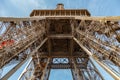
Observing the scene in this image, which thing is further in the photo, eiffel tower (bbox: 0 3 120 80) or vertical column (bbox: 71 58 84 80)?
vertical column (bbox: 71 58 84 80)

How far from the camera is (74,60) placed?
23.3m

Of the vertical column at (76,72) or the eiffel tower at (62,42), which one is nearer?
the eiffel tower at (62,42)

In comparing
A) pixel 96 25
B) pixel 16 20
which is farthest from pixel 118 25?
pixel 16 20

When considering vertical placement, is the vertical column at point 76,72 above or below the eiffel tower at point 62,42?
below

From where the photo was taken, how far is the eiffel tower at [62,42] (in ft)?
39.7

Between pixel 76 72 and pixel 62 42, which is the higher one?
pixel 62 42

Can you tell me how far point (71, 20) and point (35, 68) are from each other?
5.37 metres

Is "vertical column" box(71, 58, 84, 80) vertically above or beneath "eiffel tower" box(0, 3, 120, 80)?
beneath

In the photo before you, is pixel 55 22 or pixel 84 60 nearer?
pixel 55 22

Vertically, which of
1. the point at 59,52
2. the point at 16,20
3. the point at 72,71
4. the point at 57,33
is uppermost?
the point at 16,20

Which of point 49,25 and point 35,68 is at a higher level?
point 49,25

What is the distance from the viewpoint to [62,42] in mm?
23578

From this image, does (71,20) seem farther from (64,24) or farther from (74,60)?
(74,60)

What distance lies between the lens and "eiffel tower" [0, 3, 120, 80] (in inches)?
476
